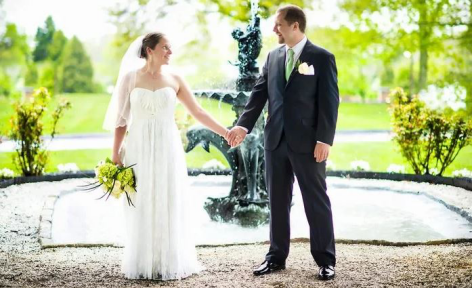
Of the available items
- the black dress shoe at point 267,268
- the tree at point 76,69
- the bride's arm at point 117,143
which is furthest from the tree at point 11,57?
the black dress shoe at point 267,268

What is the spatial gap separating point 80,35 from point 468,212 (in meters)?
6.56

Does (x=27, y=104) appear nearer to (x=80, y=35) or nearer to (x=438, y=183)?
(x=80, y=35)

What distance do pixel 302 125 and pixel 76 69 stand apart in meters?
7.19

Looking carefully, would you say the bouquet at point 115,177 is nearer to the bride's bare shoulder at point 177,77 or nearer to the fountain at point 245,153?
the bride's bare shoulder at point 177,77

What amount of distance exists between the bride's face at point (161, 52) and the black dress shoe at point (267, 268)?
4.35 ft

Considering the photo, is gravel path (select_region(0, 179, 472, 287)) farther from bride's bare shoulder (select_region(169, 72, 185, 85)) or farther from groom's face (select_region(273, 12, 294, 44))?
groom's face (select_region(273, 12, 294, 44))

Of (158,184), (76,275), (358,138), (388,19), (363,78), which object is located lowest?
(76,275)

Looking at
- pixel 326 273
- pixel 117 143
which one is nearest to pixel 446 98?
pixel 326 273

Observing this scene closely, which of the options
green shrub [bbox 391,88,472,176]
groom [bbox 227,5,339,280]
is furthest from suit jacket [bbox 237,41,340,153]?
green shrub [bbox 391,88,472,176]

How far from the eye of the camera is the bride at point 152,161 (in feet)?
11.7

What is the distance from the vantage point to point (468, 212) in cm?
569

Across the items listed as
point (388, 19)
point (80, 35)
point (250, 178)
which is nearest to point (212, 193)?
point (250, 178)

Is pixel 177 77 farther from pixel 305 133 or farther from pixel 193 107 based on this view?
pixel 305 133

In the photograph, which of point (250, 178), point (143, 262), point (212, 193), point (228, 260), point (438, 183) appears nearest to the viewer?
point (143, 262)
